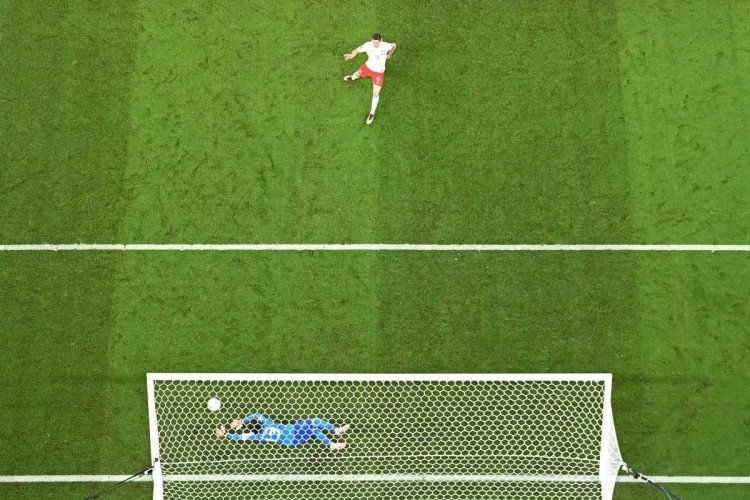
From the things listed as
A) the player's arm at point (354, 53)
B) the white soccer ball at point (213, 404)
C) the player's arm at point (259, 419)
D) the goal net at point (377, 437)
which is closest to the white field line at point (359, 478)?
the goal net at point (377, 437)

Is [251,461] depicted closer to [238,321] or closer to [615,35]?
[238,321]

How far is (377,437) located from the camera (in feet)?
24.8

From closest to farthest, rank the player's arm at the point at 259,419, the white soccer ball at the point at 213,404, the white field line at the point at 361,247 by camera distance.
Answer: the player's arm at the point at 259,419, the white soccer ball at the point at 213,404, the white field line at the point at 361,247

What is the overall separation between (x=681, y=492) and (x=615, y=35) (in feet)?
19.0

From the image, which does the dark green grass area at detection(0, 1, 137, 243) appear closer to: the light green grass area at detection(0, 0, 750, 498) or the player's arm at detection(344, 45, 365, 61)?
the light green grass area at detection(0, 0, 750, 498)

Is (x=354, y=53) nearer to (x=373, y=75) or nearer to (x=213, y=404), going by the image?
(x=373, y=75)

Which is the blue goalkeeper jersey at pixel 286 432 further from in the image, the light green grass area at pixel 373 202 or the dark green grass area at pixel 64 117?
the dark green grass area at pixel 64 117

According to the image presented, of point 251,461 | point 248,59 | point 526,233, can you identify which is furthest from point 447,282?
point 248,59

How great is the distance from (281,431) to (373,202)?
9.85 feet

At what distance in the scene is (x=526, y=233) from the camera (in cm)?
798

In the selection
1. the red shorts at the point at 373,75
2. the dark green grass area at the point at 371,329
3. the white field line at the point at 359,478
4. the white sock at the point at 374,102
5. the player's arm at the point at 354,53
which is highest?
the player's arm at the point at 354,53

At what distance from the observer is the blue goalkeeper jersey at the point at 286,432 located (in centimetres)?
738

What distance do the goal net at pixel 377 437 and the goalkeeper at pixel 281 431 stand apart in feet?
0.04

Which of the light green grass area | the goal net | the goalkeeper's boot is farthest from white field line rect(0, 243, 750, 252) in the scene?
the goalkeeper's boot
